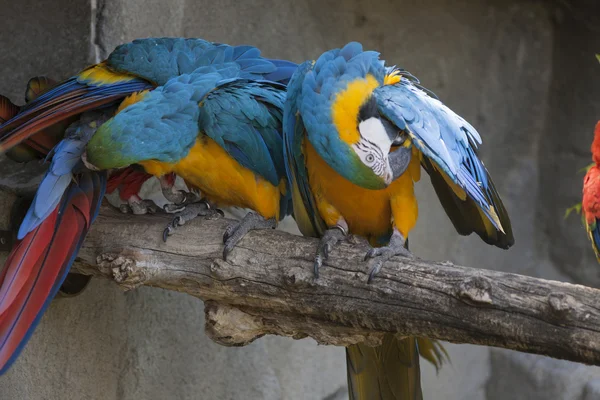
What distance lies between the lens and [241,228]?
6.32 ft

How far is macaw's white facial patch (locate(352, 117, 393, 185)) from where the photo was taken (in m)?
1.62

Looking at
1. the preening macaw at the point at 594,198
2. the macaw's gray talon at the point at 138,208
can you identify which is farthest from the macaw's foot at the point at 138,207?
the preening macaw at the point at 594,198

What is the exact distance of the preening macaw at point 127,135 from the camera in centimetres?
181

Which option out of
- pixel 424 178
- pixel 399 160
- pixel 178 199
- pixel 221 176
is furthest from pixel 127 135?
pixel 424 178

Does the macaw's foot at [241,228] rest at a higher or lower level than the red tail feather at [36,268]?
higher

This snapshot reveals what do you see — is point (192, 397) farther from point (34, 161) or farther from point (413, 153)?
point (413, 153)

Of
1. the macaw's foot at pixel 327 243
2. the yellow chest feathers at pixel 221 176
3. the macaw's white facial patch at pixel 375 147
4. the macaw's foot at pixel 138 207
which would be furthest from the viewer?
the macaw's foot at pixel 138 207

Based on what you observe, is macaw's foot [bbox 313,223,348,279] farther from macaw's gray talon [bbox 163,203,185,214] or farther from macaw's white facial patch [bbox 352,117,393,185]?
macaw's gray talon [bbox 163,203,185,214]

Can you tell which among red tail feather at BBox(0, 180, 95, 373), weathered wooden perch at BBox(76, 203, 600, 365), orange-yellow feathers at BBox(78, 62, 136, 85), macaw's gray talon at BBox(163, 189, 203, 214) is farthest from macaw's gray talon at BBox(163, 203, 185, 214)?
orange-yellow feathers at BBox(78, 62, 136, 85)

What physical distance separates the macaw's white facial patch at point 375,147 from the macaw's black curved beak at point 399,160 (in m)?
0.05

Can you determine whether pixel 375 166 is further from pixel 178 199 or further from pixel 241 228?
pixel 178 199

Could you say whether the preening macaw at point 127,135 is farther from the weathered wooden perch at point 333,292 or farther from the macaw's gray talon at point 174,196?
the weathered wooden perch at point 333,292

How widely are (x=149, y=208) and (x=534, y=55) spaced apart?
80.4 inches

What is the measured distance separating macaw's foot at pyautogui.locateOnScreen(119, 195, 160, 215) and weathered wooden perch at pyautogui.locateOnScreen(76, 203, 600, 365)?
5 centimetres
